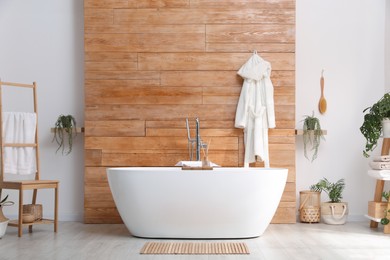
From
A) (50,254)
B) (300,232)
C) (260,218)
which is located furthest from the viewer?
(300,232)

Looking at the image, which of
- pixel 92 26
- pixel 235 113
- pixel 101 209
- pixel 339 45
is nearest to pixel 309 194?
pixel 235 113

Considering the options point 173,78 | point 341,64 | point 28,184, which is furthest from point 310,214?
point 28,184

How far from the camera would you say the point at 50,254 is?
4453 mm

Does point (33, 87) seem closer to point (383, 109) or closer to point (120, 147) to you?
point (120, 147)

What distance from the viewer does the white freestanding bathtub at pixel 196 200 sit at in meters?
5.07

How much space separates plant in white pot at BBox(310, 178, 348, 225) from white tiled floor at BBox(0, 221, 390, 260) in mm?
126

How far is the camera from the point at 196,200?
5.08 meters

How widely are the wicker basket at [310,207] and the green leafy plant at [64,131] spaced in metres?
2.37

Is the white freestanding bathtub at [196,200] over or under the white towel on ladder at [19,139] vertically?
under

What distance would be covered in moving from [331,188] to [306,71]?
48.4 inches

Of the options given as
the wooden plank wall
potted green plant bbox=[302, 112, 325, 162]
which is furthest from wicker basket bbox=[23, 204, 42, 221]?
potted green plant bbox=[302, 112, 325, 162]

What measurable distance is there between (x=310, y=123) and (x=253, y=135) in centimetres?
61

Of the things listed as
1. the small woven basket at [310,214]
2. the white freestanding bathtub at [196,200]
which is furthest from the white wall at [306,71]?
the white freestanding bathtub at [196,200]

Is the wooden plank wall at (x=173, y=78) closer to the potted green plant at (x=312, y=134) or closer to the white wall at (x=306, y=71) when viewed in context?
the potted green plant at (x=312, y=134)
